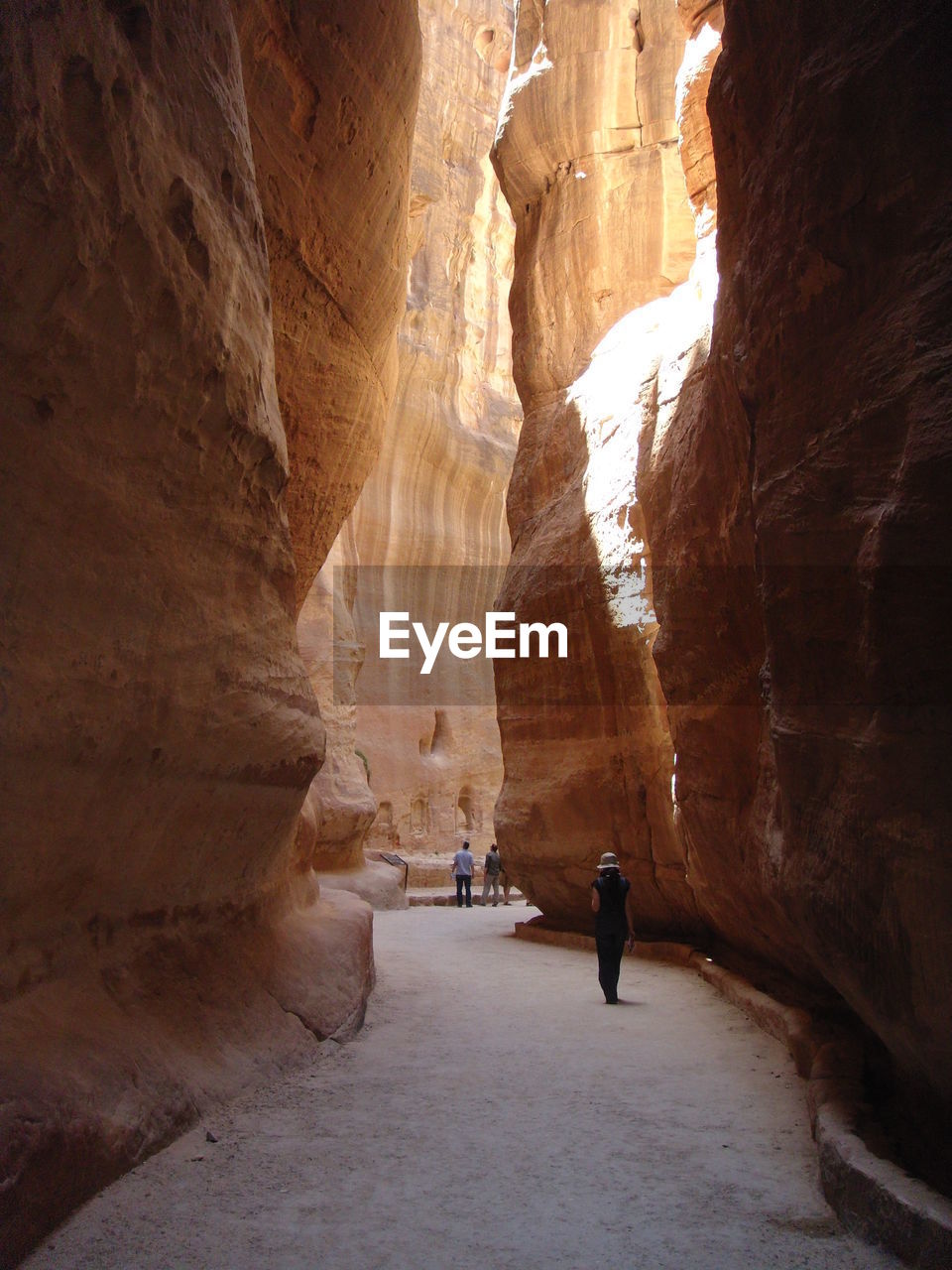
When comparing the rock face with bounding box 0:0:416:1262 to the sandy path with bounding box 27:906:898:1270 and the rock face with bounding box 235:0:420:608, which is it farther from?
A: the rock face with bounding box 235:0:420:608

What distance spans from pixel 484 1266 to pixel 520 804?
9.16 m

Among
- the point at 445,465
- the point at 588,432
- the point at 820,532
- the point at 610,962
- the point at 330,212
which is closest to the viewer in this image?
the point at 820,532

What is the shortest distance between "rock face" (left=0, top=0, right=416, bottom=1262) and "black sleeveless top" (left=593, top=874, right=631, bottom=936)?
2.92m

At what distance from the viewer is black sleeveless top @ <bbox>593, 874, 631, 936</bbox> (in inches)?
306

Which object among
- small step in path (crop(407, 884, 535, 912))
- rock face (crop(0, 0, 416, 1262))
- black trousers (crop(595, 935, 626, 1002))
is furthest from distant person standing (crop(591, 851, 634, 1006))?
small step in path (crop(407, 884, 535, 912))

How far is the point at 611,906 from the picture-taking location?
25.6 ft

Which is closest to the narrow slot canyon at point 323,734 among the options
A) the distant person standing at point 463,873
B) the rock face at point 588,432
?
the rock face at point 588,432

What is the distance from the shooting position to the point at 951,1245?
110 inches

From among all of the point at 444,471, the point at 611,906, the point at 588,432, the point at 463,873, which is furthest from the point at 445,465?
the point at 611,906

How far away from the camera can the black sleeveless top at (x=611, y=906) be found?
7.77 metres

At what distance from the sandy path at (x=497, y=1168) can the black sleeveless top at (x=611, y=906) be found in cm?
116

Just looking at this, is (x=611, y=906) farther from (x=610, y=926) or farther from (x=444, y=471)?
(x=444, y=471)

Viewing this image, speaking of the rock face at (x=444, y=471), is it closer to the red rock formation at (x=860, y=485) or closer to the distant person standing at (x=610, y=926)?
the distant person standing at (x=610, y=926)

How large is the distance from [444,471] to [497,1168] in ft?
90.6
